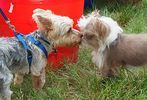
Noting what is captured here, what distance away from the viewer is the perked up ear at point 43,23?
441cm

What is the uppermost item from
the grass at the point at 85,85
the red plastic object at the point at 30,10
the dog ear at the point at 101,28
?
the red plastic object at the point at 30,10

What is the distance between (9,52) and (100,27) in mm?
1022

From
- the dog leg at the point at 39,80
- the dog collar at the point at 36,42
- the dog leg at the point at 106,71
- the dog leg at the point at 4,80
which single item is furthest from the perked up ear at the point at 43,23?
the dog leg at the point at 106,71

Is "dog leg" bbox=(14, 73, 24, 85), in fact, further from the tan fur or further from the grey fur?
the tan fur

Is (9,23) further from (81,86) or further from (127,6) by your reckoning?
(127,6)

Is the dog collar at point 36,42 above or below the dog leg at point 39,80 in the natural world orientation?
above

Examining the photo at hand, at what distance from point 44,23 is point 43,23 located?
0.03ft

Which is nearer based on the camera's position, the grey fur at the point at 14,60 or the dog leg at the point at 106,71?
the grey fur at the point at 14,60

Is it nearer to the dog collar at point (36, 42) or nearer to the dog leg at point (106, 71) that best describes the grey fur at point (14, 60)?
the dog collar at point (36, 42)

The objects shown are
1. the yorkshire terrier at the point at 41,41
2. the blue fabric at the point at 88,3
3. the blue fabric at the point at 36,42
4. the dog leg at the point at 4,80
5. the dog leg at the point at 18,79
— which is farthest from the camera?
the blue fabric at the point at 88,3

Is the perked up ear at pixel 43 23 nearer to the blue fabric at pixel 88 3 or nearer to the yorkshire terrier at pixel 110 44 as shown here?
the yorkshire terrier at pixel 110 44

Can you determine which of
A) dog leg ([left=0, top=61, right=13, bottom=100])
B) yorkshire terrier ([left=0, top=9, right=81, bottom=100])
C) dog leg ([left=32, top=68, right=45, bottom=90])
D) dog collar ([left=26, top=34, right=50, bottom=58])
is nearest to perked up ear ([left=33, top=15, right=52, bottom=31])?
yorkshire terrier ([left=0, top=9, right=81, bottom=100])

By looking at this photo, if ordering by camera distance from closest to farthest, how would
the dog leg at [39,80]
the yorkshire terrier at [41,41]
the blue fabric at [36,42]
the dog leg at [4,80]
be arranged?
the dog leg at [4,80] → the yorkshire terrier at [41,41] → the blue fabric at [36,42] → the dog leg at [39,80]

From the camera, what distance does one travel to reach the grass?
4.63 metres
